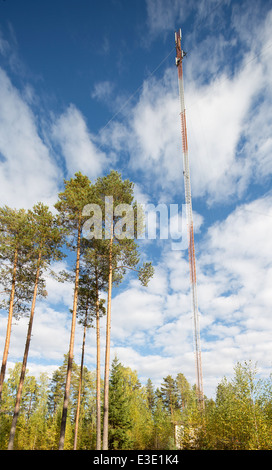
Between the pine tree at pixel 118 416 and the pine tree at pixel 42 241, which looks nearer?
the pine tree at pixel 42 241

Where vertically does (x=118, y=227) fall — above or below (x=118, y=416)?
above

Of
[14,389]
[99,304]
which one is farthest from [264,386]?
[14,389]

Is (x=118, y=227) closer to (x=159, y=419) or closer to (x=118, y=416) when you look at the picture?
(x=118, y=416)

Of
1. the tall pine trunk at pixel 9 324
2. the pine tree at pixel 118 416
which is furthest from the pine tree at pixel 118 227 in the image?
the pine tree at pixel 118 416

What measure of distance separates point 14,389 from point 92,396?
14.9m

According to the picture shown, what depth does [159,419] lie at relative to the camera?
1437 inches

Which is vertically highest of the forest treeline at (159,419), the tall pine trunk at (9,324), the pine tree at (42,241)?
the pine tree at (42,241)

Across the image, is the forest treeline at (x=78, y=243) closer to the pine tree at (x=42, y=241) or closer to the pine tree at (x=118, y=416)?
the pine tree at (x=42, y=241)

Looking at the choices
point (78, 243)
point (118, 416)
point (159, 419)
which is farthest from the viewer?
point (159, 419)

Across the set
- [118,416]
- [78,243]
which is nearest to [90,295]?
[78,243]

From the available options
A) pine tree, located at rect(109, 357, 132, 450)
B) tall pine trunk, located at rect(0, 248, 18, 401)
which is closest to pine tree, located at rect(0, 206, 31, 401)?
tall pine trunk, located at rect(0, 248, 18, 401)

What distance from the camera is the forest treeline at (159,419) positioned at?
15.9m

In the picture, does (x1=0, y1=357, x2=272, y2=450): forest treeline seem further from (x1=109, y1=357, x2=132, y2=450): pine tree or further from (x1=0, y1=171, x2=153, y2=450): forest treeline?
(x1=0, y1=171, x2=153, y2=450): forest treeline

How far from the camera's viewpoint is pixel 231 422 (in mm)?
16922
